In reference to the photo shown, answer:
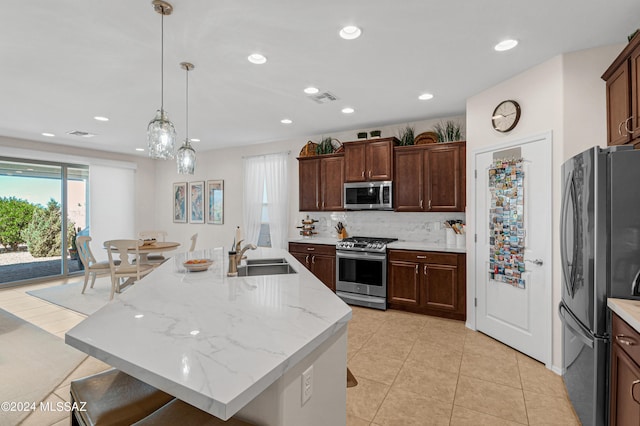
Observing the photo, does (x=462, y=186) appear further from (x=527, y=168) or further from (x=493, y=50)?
(x=493, y=50)

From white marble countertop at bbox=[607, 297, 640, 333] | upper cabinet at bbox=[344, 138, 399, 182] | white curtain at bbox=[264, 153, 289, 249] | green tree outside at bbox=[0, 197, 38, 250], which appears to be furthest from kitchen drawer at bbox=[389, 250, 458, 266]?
green tree outside at bbox=[0, 197, 38, 250]

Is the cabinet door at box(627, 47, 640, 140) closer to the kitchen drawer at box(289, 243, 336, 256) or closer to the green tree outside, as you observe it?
the kitchen drawer at box(289, 243, 336, 256)

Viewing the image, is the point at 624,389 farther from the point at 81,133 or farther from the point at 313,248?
the point at 81,133

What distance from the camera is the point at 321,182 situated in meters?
5.12

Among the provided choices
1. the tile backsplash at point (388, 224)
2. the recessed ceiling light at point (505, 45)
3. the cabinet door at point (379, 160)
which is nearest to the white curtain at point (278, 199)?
the tile backsplash at point (388, 224)

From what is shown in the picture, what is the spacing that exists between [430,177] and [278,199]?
108 inches

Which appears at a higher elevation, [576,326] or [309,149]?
[309,149]

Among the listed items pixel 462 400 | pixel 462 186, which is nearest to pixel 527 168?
pixel 462 186

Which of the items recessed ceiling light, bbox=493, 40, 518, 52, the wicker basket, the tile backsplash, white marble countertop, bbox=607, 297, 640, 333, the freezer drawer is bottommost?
the freezer drawer

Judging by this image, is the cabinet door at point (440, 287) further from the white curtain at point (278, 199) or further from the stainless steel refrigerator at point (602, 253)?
the white curtain at point (278, 199)

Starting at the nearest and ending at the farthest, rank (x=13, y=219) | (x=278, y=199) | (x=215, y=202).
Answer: (x=13, y=219) → (x=278, y=199) → (x=215, y=202)

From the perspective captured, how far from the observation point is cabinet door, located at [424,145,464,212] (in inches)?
158

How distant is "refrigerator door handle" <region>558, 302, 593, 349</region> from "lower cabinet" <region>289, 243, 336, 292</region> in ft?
9.37

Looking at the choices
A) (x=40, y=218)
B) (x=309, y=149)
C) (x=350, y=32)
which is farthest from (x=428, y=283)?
(x=40, y=218)
